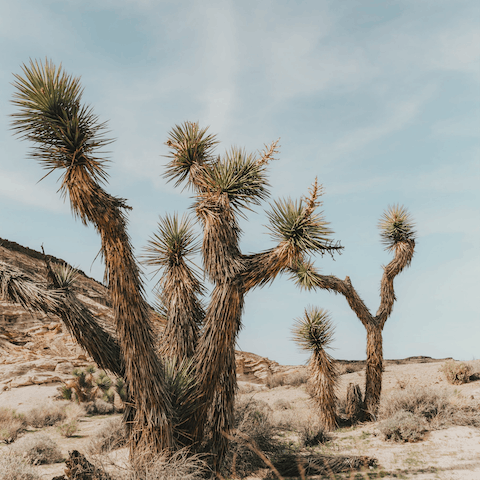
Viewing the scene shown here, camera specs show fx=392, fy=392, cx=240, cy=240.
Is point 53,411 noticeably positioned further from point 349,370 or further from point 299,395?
point 349,370

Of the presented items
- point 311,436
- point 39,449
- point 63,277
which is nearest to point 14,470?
point 39,449

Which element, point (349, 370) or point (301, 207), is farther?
point (349, 370)

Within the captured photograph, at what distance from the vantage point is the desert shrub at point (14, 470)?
5.82 meters

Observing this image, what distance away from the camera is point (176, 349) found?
711 centimetres

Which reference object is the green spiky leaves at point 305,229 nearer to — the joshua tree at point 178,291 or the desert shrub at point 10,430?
the joshua tree at point 178,291

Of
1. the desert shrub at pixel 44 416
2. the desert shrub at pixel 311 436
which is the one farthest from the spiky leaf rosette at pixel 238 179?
the desert shrub at pixel 44 416

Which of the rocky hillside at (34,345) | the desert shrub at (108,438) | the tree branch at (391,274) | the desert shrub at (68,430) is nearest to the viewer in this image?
the desert shrub at (108,438)

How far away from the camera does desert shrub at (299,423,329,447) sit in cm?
929

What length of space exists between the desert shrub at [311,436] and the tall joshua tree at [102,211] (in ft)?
15.5

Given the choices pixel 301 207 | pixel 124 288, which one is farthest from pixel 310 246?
pixel 124 288

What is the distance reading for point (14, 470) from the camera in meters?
5.93

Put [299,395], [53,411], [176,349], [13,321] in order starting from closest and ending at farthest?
[176,349] → [53,411] → [299,395] → [13,321]

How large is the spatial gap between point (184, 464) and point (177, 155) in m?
5.47

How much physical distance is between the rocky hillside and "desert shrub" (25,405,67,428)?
362 centimetres
